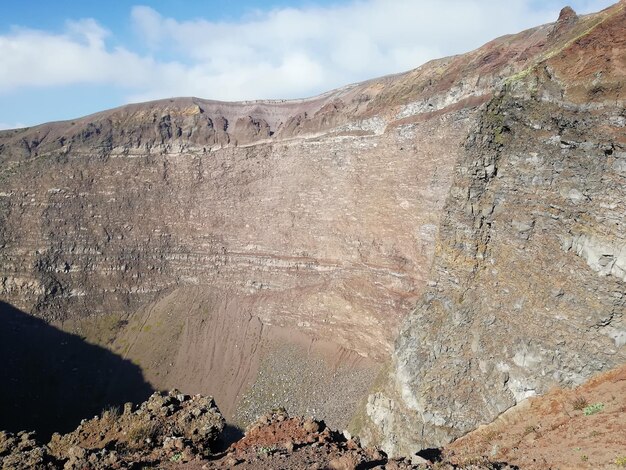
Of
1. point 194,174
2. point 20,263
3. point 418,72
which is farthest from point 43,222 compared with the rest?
point 418,72

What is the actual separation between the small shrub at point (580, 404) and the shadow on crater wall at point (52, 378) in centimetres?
2980

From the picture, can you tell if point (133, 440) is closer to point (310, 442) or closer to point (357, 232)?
point (310, 442)

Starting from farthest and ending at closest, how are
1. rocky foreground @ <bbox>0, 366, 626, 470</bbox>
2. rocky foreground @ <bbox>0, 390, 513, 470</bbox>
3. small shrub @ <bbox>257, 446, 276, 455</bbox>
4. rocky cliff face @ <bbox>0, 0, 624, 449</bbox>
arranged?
rocky cliff face @ <bbox>0, 0, 624, 449</bbox>
small shrub @ <bbox>257, 446, 276, 455</bbox>
rocky foreground @ <bbox>0, 390, 513, 470</bbox>
rocky foreground @ <bbox>0, 366, 626, 470</bbox>

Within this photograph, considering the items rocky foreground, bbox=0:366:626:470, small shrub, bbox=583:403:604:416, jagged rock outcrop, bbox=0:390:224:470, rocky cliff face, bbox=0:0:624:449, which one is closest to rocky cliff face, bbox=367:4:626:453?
rocky cliff face, bbox=0:0:624:449

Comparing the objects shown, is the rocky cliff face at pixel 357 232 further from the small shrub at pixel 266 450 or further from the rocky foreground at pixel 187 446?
the small shrub at pixel 266 450

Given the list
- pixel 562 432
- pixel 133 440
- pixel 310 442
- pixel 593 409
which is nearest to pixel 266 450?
pixel 310 442

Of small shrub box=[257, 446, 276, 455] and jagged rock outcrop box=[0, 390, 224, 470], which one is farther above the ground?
small shrub box=[257, 446, 276, 455]

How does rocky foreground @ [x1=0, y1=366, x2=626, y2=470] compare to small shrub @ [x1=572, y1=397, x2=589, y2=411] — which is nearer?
rocky foreground @ [x1=0, y1=366, x2=626, y2=470]

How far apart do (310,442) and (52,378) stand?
31.4 meters

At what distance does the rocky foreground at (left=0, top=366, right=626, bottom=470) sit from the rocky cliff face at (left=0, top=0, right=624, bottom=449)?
1.55 m

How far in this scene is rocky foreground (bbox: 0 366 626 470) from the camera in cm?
930

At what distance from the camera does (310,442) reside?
10.9 metres

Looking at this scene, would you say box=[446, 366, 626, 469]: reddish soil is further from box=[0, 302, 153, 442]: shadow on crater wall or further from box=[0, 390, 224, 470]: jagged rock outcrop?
box=[0, 302, 153, 442]: shadow on crater wall

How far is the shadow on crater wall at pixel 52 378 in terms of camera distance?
31.3 metres
